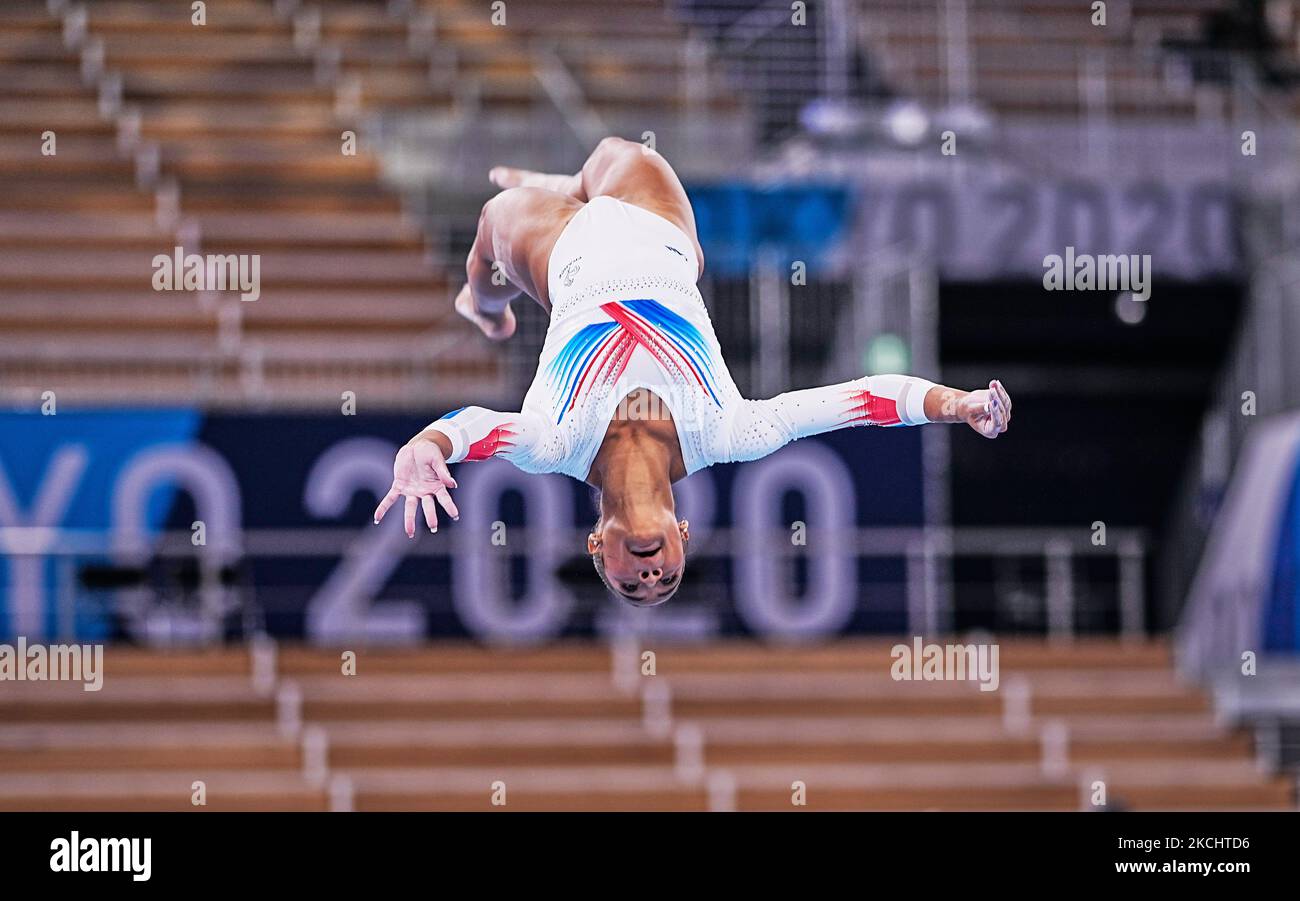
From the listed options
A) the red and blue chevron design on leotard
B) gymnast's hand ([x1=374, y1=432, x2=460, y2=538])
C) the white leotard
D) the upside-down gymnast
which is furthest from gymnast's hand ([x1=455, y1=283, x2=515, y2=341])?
gymnast's hand ([x1=374, y1=432, x2=460, y2=538])

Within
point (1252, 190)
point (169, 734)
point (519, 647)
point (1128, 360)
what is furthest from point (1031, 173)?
point (169, 734)

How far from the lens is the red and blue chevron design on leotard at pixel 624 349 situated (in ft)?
Result: 15.0

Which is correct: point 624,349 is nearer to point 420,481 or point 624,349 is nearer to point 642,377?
point 642,377

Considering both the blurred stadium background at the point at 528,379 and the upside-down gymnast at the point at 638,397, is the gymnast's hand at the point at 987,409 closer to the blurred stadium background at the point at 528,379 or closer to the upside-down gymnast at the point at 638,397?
the upside-down gymnast at the point at 638,397

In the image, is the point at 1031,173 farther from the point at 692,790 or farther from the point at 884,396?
the point at 884,396

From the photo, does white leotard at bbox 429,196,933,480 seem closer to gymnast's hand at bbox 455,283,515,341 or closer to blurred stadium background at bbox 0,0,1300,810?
gymnast's hand at bbox 455,283,515,341

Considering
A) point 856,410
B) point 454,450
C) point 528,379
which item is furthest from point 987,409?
point 528,379

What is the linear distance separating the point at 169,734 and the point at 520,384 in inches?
59.3

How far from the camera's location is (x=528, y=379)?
596 centimetres

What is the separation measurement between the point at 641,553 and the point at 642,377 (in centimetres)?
36

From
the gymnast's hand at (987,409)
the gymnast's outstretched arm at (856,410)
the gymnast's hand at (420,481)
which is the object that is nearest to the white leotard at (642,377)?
the gymnast's outstretched arm at (856,410)

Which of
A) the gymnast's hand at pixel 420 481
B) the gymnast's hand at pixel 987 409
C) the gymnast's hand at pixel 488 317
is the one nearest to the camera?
the gymnast's hand at pixel 420 481

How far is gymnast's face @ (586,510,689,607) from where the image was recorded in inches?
177

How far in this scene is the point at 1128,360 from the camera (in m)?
8.70
